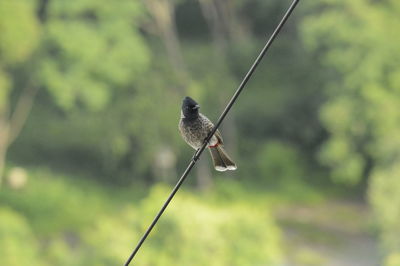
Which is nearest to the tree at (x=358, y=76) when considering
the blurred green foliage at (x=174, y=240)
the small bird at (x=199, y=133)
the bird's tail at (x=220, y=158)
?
the blurred green foliage at (x=174, y=240)

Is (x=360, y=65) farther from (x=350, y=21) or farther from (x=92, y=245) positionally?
(x=92, y=245)

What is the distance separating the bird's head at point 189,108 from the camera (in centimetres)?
540

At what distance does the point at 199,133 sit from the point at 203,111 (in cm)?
1983

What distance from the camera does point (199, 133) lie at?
224 inches

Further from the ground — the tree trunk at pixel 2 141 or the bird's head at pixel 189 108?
the tree trunk at pixel 2 141

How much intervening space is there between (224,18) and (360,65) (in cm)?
733

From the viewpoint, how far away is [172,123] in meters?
23.8

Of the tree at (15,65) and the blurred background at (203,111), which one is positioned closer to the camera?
the tree at (15,65)

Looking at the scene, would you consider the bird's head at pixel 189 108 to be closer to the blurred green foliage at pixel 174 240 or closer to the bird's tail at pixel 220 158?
the bird's tail at pixel 220 158

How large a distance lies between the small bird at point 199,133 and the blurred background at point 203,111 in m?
13.9

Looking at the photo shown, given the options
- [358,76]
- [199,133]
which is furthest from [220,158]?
[358,76]

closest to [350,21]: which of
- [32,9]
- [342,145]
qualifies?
[342,145]

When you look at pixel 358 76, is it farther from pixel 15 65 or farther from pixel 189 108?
pixel 189 108

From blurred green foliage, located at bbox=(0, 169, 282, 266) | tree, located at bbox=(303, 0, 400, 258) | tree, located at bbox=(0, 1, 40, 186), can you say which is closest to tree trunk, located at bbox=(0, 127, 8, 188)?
tree, located at bbox=(0, 1, 40, 186)
